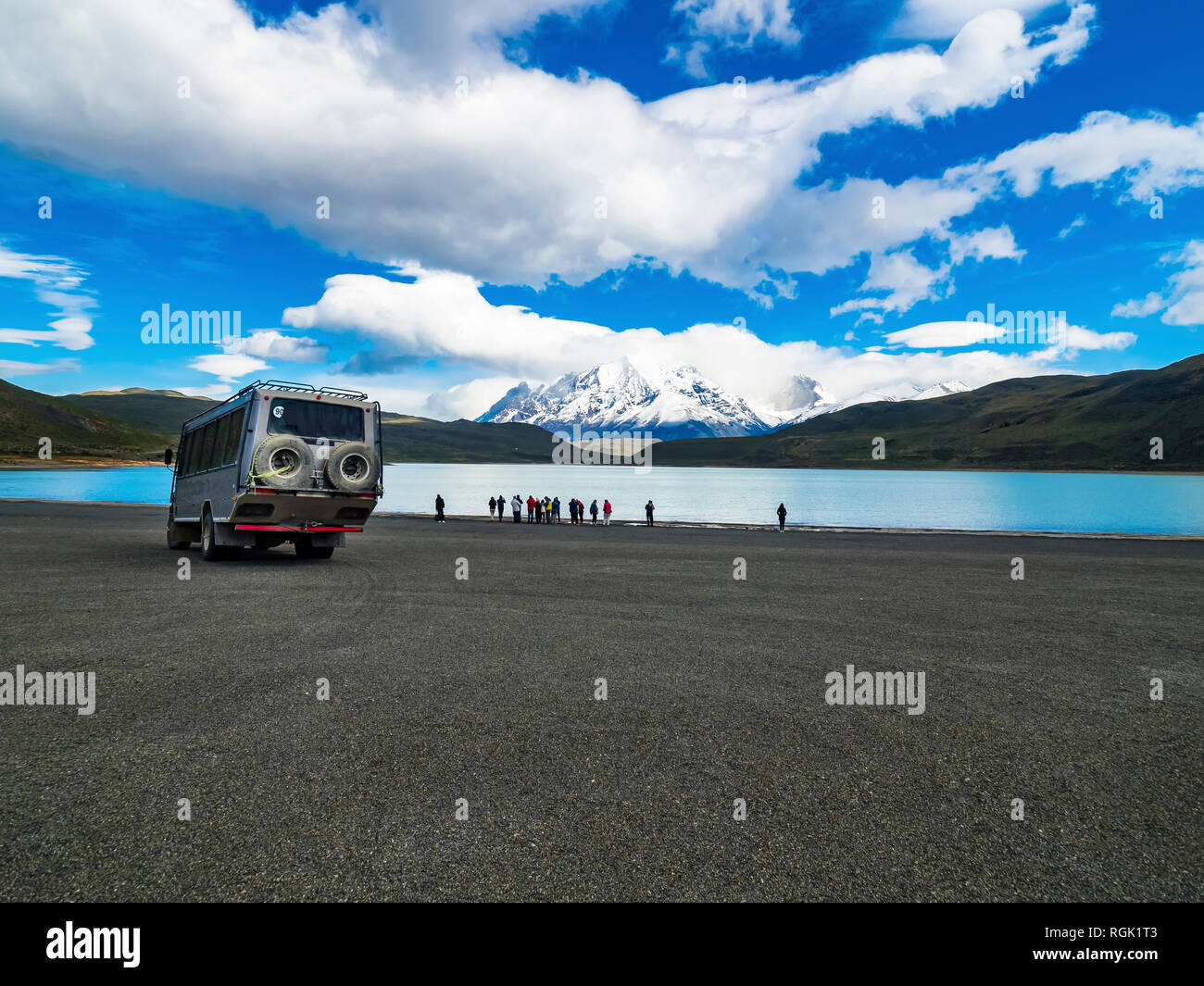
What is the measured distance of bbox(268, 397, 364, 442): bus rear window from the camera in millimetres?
18531

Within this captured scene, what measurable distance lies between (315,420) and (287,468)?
170 centimetres

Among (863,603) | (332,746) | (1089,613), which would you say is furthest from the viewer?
(863,603)

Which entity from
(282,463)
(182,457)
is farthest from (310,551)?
(182,457)

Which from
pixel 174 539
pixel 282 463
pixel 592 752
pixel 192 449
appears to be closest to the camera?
pixel 592 752

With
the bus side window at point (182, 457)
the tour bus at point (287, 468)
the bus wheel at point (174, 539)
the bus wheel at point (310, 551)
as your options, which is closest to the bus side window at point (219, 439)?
the tour bus at point (287, 468)

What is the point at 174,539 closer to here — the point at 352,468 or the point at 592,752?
the point at 352,468

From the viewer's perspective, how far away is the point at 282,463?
1820cm

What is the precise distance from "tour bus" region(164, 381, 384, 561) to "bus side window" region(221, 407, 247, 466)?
0.11 feet

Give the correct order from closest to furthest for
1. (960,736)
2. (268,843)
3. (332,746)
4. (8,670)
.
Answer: (268,843) → (332,746) → (960,736) → (8,670)
